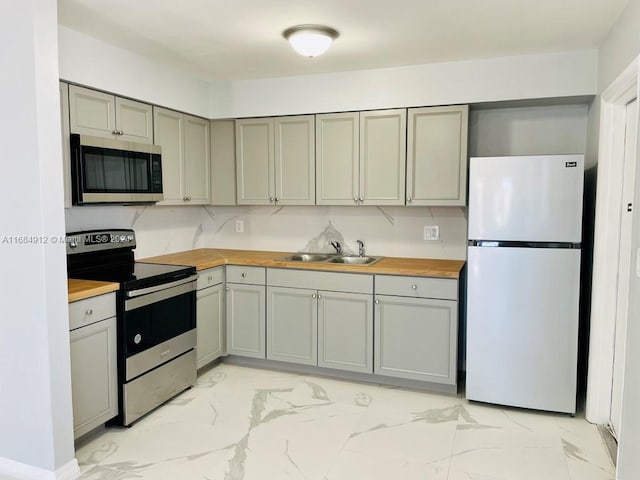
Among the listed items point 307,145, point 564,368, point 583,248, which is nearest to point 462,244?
point 583,248

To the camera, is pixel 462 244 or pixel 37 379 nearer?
pixel 37 379

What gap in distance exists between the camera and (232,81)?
3.92 metres

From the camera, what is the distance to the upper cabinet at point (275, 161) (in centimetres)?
380

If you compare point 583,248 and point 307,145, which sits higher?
point 307,145

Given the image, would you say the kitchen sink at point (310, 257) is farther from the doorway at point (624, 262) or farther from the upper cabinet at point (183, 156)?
the doorway at point (624, 262)

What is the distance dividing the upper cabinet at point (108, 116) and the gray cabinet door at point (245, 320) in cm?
131

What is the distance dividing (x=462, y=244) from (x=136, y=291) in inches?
93.5

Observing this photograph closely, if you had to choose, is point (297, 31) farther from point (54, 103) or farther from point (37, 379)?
point (37, 379)

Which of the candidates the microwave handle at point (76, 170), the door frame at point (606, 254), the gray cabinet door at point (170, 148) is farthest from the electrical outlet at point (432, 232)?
the microwave handle at point (76, 170)

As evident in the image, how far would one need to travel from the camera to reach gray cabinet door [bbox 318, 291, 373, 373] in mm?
3441

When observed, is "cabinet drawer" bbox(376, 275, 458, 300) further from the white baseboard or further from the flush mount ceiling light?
the white baseboard

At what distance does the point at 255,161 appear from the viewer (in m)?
3.95

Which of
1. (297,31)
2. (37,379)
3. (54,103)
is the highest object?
(297,31)

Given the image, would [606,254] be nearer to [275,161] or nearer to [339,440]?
[339,440]
